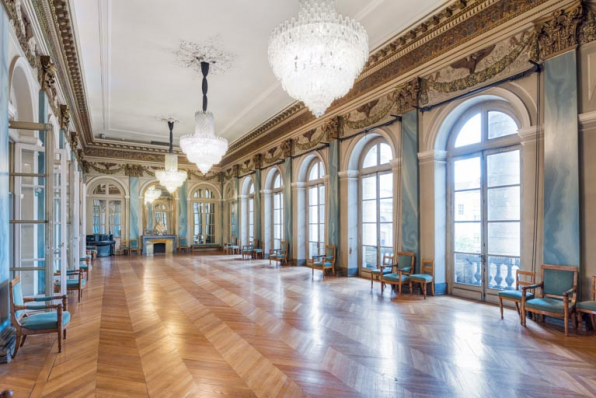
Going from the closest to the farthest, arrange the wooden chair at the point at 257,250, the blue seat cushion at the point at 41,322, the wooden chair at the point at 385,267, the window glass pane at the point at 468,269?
the blue seat cushion at the point at 41,322 < the window glass pane at the point at 468,269 < the wooden chair at the point at 385,267 < the wooden chair at the point at 257,250

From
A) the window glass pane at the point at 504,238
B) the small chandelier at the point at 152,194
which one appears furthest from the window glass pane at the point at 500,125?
the small chandelier at the point at 152,194

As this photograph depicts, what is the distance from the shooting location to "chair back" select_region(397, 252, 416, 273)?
6392 mm

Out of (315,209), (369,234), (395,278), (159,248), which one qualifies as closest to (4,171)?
(395,278)

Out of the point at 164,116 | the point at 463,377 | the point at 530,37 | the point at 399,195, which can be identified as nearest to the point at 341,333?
the point at 463,377

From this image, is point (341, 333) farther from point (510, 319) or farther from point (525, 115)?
point (525, 115)

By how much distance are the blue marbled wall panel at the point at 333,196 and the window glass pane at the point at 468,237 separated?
3150 mm

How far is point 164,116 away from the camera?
1133 centimetres

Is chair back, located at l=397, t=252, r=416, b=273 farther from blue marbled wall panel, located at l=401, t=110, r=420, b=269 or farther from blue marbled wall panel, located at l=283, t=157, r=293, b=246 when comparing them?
blue marbled wall panel, located at l=283, t=157, r=293, b=246

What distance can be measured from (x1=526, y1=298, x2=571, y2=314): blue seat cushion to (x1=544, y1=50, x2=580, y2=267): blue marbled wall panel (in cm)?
51

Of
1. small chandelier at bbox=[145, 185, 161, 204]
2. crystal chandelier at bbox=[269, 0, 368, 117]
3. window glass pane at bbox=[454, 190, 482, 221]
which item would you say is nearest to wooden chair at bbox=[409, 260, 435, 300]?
window glass pane at bbox=[454, 190, 482, 221]

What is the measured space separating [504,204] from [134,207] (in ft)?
46.7

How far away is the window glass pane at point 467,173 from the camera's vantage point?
5.94 metres

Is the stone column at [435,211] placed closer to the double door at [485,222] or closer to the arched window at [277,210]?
the double door at [485,222]

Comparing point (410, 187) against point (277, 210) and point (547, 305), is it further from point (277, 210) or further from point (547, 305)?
point (277, 210)
